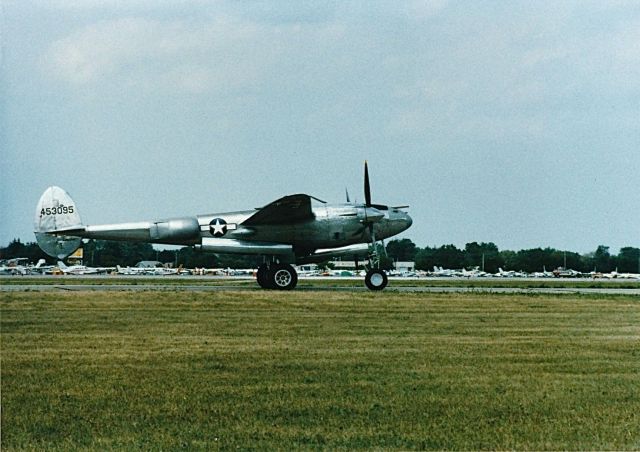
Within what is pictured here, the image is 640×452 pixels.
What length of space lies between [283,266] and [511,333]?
17936mm

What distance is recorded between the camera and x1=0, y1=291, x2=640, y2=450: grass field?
8.38 meters

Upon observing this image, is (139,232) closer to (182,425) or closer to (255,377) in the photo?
(255,377)

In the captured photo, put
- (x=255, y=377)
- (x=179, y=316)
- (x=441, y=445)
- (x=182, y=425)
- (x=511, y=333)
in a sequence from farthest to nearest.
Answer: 1. (x=179, y=316)
2. (x=511, y=333)
3. (x=255, y=377)
4. (x=182, y=425)
5. (x=441, y=445)

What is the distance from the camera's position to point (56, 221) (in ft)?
118

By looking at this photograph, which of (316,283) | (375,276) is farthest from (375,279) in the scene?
(316,283)

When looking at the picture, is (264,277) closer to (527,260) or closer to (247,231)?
(247,231)

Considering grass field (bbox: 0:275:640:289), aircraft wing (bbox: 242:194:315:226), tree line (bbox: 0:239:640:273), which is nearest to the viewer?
aircraft wing (bbox: 242:194:315:226)

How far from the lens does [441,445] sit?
804 centimetres

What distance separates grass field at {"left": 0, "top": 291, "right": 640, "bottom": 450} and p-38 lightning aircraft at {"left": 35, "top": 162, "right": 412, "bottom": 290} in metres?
13.3

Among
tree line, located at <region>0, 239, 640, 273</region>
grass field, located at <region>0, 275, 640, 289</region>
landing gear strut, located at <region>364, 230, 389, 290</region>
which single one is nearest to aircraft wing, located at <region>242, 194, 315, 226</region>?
landing gear strut, located at <region>364, 230, 389, 290</region>

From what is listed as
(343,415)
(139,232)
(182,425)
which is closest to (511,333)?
(343,415)

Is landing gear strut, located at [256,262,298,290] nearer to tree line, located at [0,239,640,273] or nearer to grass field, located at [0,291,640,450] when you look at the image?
grass field, located at [0,291,640,450]

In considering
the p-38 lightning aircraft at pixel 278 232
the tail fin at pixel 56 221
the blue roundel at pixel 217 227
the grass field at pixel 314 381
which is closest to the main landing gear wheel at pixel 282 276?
the p-38 lightning aircraft at pixel 278 232

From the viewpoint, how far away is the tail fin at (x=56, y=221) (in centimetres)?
3578
